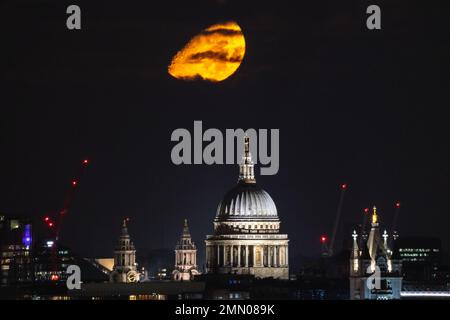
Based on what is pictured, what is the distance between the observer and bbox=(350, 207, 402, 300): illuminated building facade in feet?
616

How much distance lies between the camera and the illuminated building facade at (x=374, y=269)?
616 feet

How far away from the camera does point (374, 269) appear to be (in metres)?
190
